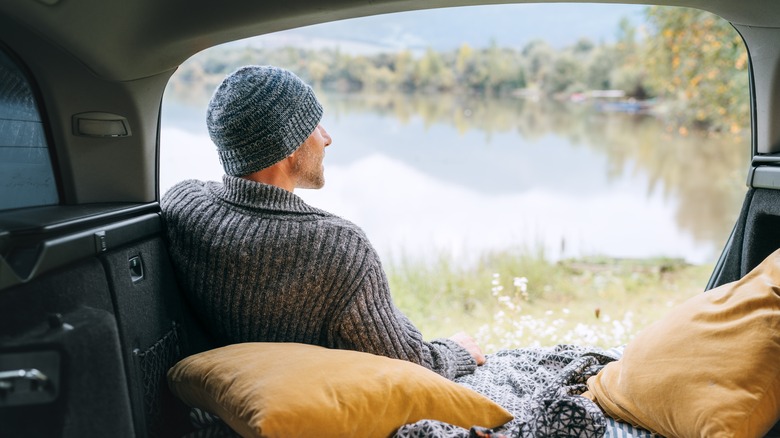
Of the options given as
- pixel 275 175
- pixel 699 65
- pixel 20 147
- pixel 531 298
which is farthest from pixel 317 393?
pixel 699 65

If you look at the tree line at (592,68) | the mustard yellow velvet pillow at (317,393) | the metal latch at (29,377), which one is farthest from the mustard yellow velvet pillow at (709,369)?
the tree line at (592,68)

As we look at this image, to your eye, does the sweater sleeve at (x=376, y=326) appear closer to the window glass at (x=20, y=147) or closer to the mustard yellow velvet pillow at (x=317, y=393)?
the mustard yellow velvet pillow at (x=317, y=393)

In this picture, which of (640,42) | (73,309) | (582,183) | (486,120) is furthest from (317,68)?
(73,309)

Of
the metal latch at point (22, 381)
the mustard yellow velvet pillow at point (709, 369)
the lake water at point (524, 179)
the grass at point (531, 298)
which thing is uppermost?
the metal latch at point (22, 381)

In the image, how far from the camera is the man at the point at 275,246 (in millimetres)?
1825

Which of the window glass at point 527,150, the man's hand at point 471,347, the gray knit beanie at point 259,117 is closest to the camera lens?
the gray knit beanie at point 259,117

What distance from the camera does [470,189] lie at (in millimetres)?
5273

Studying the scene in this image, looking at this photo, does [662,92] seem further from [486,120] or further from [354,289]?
[354,289]

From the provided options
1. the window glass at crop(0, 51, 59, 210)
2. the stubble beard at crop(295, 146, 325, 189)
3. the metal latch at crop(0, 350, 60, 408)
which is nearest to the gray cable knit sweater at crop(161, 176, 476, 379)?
the stubble beard at crop(295, 146, 325, 189)

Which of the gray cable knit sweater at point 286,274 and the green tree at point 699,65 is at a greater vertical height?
the green tree at point 699,65

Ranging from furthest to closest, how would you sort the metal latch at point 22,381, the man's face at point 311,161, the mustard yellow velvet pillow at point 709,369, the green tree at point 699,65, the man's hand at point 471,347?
the green tree at point 699,65 < the man's hand at point 471,347 < the man's face at point 311,161 < the mustard yellow velvet pillow at point 709,369 < the metal latch at point 22,381

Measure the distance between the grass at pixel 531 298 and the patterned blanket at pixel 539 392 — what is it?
155cm

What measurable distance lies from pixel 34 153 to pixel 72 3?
44 centimetres

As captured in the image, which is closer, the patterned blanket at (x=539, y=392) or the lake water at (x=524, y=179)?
the patterned blanket at (x=539, y=392)
